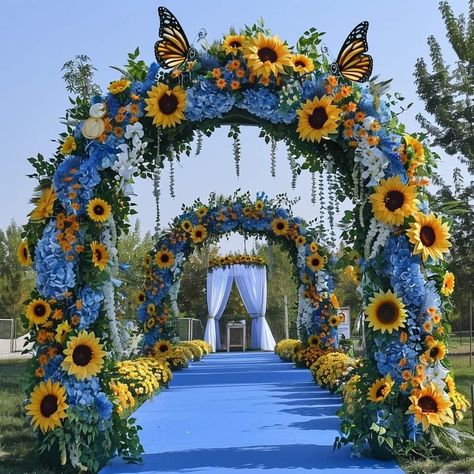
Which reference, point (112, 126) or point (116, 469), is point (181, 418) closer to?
point (116, 469)

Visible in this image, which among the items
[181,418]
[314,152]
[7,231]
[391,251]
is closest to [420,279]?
[391,251]

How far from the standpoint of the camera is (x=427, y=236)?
5211mm

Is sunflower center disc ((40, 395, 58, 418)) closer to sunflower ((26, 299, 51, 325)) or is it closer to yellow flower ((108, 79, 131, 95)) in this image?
sunflower ((26, 299, 51, 325))

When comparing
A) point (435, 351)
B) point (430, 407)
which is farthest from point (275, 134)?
point (430, 407)

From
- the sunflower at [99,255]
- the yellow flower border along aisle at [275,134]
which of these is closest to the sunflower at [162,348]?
the yellow flower border along aisle at [275,134]

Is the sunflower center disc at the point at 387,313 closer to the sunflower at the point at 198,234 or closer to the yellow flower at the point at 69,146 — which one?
the yellow flower at the point at 69,146

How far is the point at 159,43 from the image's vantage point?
17.4ft

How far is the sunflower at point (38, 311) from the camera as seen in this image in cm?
502

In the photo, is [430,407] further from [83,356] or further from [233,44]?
[233,44]

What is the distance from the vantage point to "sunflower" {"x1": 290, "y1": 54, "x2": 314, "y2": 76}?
540 centimetres

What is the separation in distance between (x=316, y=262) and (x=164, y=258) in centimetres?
270

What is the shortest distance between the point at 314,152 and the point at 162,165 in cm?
128

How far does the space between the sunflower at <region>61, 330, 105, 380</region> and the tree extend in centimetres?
1055

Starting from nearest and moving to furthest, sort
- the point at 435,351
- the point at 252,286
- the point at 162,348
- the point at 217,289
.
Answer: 1. the point at 435,351
2. the point at 162,348
3. the point at 252,286
4. the point at 217,289
